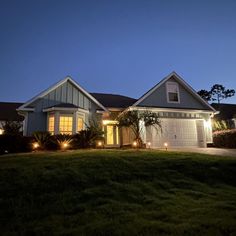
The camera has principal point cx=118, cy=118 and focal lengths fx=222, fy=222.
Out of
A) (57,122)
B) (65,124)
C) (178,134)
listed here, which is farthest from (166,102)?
(57,122)

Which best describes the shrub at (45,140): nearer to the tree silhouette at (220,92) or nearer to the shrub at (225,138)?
the shrub at (225,138)

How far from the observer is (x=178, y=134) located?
1747cm

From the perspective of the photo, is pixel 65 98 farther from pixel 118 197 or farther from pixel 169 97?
pixel 118 197

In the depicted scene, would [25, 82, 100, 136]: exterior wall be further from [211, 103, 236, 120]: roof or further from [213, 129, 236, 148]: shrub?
[211, 103, 236, 120]: roof

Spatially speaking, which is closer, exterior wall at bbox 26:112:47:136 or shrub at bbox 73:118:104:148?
shrub at bbox 73:118:104:148

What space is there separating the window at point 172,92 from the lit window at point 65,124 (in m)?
8.24

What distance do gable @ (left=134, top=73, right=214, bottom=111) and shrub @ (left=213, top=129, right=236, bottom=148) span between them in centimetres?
225

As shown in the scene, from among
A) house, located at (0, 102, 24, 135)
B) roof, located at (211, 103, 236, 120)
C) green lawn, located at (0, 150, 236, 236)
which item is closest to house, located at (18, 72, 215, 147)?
green lawn, located at (0, 150, 236, 236)

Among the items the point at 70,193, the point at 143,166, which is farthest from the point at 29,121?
the point at 70,193

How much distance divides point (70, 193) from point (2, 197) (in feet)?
5.17

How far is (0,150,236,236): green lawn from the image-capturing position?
11.9ft

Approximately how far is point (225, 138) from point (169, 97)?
18.1 feet

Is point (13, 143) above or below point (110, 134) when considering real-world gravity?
below

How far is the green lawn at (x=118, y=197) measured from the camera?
3637mm
